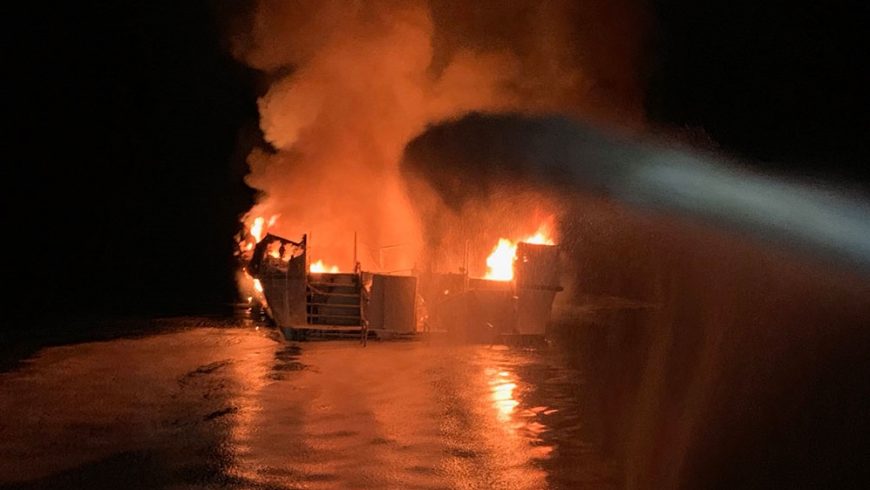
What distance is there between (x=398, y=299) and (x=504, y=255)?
15.3 ft

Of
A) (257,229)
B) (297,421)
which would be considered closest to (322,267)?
(257,229)

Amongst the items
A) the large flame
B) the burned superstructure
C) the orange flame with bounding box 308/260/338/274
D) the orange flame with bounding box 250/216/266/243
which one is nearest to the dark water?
the burned superstructure

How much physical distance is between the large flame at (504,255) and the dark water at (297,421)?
5.95 m

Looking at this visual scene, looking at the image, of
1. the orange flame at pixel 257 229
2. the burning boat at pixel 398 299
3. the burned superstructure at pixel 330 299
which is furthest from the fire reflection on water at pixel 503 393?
the orange flame at pixel 257 229

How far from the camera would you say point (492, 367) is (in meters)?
16.6

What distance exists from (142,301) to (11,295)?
5522 mm

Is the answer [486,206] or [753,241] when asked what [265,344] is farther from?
[753,241]

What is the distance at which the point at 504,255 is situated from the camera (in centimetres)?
2442

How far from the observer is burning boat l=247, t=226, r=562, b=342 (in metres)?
21.2

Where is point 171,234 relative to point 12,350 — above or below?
above

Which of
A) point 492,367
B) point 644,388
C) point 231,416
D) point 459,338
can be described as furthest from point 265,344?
point 644,388

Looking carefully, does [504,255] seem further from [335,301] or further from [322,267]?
[322,267]

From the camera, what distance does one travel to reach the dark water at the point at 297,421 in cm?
838

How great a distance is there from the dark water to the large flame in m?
5.95
